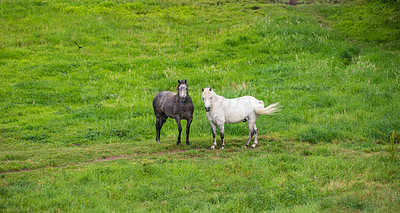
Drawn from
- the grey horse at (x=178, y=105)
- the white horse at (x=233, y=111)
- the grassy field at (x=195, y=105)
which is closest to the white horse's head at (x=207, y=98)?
the white horse at (x=233, y=111)

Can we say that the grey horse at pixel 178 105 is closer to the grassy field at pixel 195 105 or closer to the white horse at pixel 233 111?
the white horse at pixel 233 111

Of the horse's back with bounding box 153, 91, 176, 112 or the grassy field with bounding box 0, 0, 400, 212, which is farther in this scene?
the horse's back with bounding box 153, 91, 176, 112

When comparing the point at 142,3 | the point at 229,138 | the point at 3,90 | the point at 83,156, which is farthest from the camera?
the point at 142,3

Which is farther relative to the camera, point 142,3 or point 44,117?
point 142,3

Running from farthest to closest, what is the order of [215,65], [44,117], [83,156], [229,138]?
[215,65]
[44,117]
[229,138]
[83,156]

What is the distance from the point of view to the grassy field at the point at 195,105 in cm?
730

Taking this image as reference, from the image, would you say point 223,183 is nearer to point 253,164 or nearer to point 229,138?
point 253,164

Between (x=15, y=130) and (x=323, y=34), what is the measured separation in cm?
2060

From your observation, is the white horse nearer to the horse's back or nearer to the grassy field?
the grassy field

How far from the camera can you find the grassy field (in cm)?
730

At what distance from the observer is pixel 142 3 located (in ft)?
109

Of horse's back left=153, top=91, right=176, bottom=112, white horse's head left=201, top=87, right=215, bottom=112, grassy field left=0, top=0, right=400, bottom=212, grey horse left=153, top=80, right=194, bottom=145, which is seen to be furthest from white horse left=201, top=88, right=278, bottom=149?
horse's back left=153, top=91, right=176, bottom=112

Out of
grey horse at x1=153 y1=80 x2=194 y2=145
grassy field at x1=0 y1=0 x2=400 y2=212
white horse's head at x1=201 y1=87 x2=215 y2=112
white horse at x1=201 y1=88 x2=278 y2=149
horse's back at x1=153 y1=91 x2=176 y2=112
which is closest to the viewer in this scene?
grassy field at x1=0 y1=0 x2=400 y2=212

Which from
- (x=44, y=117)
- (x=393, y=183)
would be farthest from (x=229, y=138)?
(x=44, y=117)
